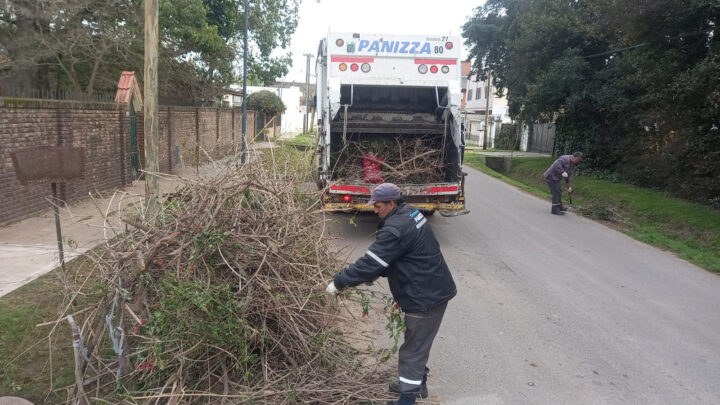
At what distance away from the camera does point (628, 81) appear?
1625 centimetres

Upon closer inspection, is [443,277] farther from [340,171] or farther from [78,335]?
[340,171]

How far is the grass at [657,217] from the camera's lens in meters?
10.1

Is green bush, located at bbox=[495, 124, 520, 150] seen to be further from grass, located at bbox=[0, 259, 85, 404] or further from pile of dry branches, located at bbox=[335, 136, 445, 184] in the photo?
grass, located at bbox=[0, 259, 85, 404]

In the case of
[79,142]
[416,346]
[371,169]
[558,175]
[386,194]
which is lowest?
[416,346]

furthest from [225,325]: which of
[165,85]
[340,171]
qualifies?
[165,85]

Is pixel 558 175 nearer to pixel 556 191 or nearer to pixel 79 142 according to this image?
pixel 556 191

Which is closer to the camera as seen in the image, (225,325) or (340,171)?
(225,325)

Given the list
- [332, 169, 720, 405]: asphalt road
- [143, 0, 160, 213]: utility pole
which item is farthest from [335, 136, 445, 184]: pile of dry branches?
[143, 0, 160, 213]: utility pole

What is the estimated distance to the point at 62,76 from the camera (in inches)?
744

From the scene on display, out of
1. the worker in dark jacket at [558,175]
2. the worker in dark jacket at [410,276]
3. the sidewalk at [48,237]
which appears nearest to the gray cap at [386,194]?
the worker in dark jacket at [410,276]

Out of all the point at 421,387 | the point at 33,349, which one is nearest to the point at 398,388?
the point at 421,387

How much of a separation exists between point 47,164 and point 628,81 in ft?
51.4

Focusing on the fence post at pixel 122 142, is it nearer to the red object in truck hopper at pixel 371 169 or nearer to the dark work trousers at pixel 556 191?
the red object in truck hopper at pixel 371 169

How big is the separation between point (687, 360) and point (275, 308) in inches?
150
